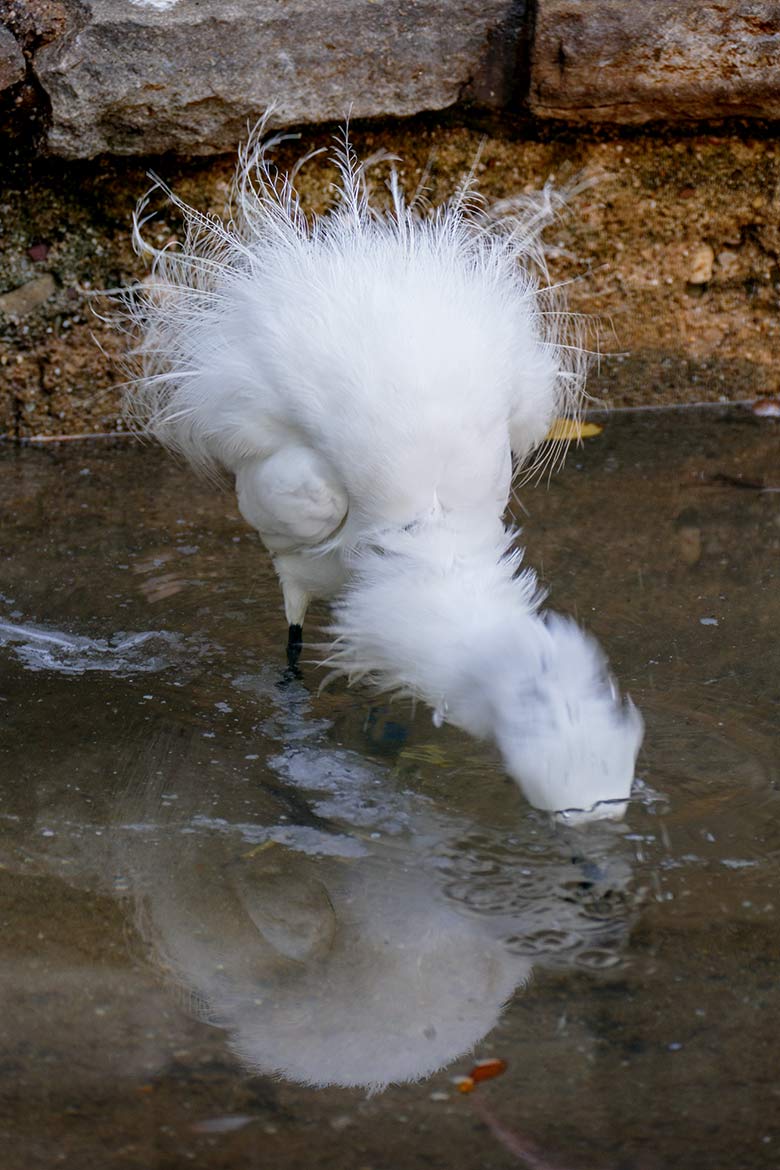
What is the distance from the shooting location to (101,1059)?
1987 mm

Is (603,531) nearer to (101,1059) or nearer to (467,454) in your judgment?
(467,454)

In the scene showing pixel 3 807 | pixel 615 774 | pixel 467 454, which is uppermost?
pixel 467 454

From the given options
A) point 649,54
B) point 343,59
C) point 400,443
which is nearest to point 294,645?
point 400,443

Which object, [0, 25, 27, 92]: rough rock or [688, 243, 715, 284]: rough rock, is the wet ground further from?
[0, 25, 27, 92]: rough rock

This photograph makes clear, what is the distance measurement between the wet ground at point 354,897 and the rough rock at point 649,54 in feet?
4.75

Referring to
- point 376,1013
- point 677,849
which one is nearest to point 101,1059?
point 376,1013

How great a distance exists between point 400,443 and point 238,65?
182 centimetres

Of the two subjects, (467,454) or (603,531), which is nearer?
(467,454)

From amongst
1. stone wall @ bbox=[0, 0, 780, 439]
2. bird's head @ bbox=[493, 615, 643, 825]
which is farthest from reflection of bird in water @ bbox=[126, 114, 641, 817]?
stone wall @ bbox=[0, 0, 780, 439]

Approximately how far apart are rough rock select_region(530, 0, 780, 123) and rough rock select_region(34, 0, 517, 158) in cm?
20

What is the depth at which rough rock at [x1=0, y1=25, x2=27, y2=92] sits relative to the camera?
3969 mm

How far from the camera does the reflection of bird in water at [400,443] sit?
2.31 metres

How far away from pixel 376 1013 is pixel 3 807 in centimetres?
96

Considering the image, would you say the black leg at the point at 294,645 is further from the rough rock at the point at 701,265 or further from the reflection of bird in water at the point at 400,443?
the rough rock at the point at 701,265
